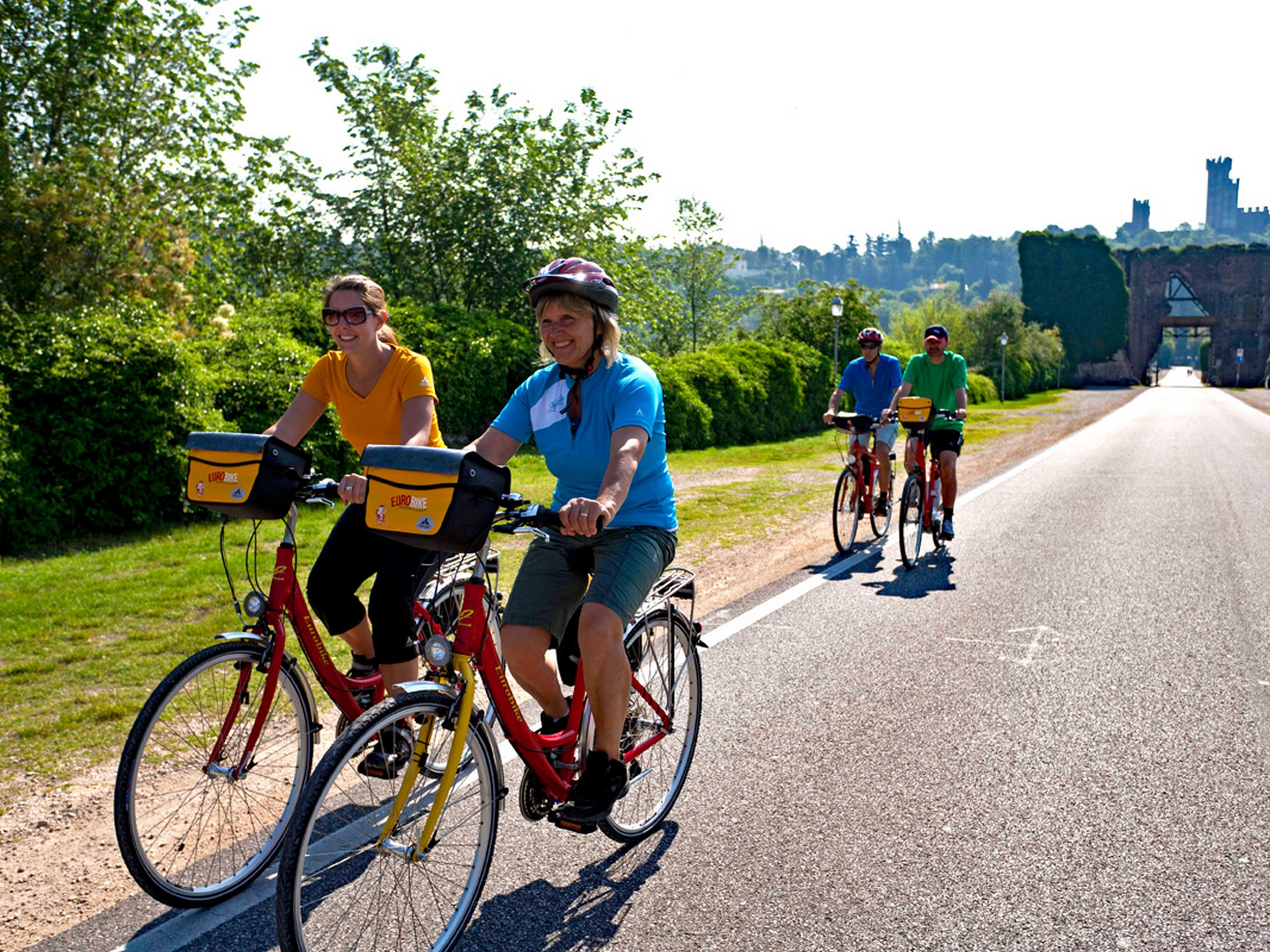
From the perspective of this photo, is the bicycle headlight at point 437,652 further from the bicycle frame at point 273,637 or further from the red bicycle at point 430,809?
the bicycle frame at point 273,637

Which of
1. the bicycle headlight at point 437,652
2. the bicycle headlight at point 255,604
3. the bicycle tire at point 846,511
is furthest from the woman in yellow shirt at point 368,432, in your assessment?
the bicycle tire at point 846,511

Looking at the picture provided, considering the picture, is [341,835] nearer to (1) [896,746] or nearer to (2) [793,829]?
(2) [793,829]

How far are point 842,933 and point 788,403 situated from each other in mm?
22243

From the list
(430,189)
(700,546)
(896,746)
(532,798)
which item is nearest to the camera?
(532,798)

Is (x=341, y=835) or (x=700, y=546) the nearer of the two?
(x=341, y=835)

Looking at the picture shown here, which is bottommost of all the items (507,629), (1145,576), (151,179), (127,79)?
(1145,576)

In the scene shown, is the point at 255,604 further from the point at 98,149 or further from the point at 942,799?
the point at 98,149

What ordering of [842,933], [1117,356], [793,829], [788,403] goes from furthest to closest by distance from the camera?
[1117,356]
[788,403]
[793,829]
[842,933]

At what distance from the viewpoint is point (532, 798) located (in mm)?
3367

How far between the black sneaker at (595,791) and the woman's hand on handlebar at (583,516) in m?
0.97

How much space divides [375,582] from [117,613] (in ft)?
13.7

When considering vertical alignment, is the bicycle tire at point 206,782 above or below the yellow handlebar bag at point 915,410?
below

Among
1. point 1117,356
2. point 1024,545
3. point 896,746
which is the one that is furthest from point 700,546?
point 1117,356

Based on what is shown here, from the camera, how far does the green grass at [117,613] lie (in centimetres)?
479
